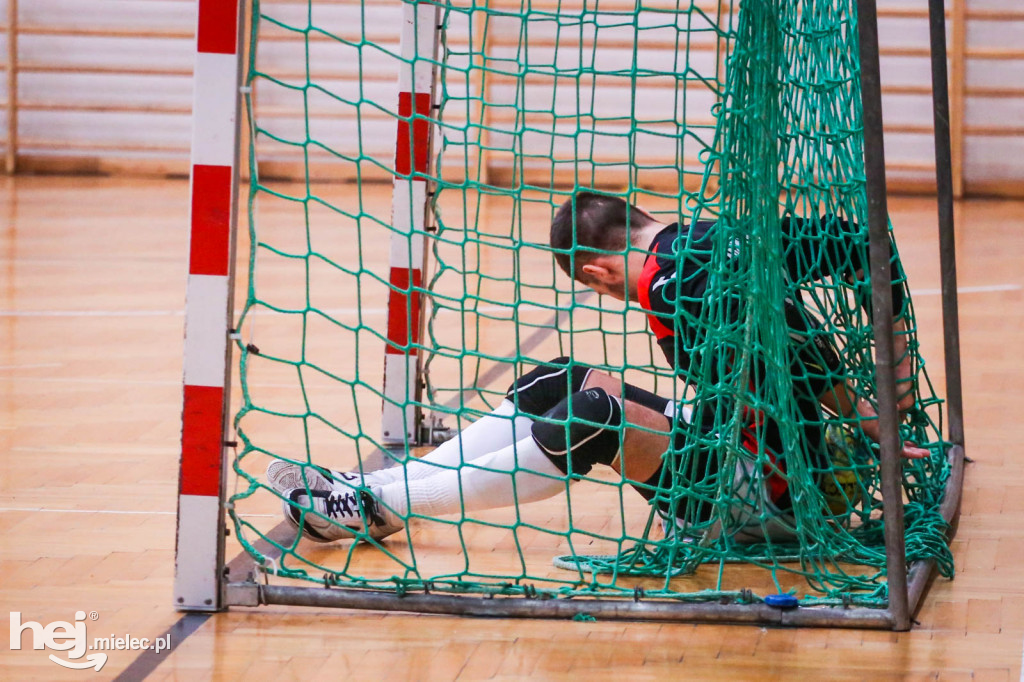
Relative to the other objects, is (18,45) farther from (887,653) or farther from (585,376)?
(887,653)

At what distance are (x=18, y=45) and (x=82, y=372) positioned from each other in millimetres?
6678

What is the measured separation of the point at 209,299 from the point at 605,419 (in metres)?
0.73

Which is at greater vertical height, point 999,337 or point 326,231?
point 326,231

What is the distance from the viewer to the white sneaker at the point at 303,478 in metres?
2.50

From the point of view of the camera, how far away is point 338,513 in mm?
2492

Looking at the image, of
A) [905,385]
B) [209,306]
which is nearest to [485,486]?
[209,306]

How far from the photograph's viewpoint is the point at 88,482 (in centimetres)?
293

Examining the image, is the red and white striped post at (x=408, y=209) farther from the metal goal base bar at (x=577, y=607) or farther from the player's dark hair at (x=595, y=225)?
the metal goal base bar at (x=577, y=607)

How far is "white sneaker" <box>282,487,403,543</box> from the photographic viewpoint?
8.12ft

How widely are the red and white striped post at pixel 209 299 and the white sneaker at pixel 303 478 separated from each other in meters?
0.32

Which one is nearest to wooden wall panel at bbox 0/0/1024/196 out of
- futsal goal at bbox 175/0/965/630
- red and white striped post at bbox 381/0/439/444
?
red and white striped post at bbox 381/0/439/444

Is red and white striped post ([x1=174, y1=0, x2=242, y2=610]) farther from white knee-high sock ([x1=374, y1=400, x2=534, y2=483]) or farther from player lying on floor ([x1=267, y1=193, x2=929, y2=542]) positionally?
white knee-high sock ([x1=374, y1=400, x2=534, y2=483])

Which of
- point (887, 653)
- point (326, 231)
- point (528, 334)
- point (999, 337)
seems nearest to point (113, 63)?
point (326, 231)

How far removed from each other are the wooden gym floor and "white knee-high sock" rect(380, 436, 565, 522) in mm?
290
